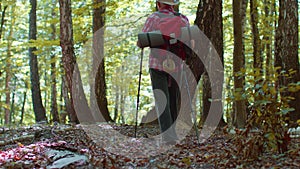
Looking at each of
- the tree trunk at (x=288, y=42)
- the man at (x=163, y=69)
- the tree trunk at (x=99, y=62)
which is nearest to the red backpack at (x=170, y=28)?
the man at (x=163, y=69)

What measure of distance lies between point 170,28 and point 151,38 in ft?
1.01

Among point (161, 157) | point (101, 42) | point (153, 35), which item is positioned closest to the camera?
point (161, 157)

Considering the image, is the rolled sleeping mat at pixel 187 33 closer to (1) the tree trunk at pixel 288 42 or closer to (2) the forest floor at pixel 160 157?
(2) the forest floor at pixel 160 157

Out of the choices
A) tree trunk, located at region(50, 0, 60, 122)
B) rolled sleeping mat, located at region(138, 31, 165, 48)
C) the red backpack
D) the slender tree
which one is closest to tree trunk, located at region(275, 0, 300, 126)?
the red backpack

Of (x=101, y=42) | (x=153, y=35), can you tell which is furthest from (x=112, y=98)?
(x=153, y=35)

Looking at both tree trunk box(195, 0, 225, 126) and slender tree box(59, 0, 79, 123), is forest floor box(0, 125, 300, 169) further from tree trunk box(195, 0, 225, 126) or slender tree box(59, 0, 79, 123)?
slender tree box(59, 0, 79, 123)

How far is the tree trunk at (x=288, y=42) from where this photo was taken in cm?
635

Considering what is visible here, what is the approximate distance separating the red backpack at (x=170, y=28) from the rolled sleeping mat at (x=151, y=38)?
3.0 inches

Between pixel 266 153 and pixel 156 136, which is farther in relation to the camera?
pixel 156 136

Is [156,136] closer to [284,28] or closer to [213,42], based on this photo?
[213,42]

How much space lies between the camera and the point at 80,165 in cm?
434

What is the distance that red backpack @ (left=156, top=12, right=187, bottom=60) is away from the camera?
17.3 feet

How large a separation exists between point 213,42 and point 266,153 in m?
3.64

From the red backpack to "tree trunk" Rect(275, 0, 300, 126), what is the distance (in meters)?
2.07
